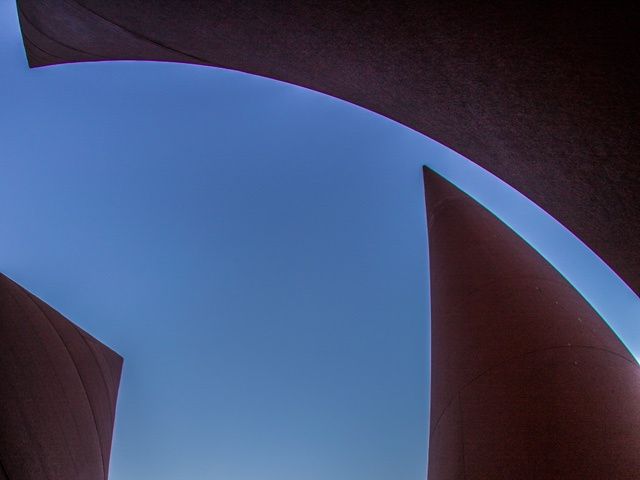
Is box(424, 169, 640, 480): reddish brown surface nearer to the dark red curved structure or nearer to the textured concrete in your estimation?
the dark red curved structure

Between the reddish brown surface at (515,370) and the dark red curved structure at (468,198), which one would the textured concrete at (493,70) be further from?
the reddish brown surface at (515,370)

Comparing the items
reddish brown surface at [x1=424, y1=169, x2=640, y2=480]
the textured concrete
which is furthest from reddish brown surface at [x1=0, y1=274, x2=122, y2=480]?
reddish brown surface at [x1=424, y1=169, x2=640, y2=480]

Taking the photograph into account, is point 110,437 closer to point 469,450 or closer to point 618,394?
point 469,450

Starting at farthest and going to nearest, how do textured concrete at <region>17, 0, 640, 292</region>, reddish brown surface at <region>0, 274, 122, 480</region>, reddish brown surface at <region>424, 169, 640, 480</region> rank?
reddish brown surface at <region>0, 274, 122, 480</region>
reddish brown surface at <region>424, 169, 640, 480</region>
textured concrete at <region>17, 0, 640, 292</region>

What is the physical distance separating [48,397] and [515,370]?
35.9 feet

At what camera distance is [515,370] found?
8.30 metres

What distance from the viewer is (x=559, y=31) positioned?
2.95 m

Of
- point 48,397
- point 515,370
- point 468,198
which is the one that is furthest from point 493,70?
point 48,397

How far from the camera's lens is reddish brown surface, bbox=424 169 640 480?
7.03 meters

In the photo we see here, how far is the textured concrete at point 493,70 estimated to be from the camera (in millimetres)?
3006

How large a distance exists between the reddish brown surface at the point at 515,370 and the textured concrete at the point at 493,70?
14.6 feet

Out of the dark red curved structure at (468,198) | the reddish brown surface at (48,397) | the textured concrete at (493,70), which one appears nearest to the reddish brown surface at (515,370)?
the dark red curved structure at (468,198)

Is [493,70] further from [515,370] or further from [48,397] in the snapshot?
[48,397]

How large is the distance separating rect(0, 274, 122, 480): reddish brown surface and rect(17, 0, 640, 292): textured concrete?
332 inches
